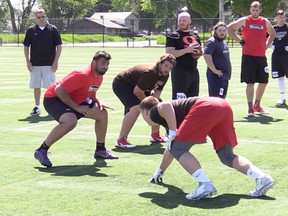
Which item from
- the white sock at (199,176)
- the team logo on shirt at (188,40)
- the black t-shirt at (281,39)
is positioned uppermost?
the team logo on shirt at (188,40)

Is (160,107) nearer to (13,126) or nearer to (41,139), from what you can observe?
(41,139)

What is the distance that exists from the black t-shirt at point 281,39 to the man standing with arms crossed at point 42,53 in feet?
16.1

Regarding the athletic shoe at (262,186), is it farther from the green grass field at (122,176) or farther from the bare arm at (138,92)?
the bare arm at (138,92)

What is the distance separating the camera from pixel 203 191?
255 inches

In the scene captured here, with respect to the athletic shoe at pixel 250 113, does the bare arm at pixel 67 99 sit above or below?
above

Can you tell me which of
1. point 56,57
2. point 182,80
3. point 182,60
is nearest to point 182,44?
point 182,60

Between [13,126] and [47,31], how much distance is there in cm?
273

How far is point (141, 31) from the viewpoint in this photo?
285 ft

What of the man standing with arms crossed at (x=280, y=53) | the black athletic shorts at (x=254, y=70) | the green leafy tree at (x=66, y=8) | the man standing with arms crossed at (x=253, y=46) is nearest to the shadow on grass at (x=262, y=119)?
the man standing with arms crossed at (x=253, y=46)

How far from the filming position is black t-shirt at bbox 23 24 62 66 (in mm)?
13406

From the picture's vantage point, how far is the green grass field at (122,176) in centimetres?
625

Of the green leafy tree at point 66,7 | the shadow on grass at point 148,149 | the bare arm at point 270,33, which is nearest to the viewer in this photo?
the shadow on grass at point 148,149

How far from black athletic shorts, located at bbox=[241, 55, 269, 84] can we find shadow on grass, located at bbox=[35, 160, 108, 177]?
5.41 meters

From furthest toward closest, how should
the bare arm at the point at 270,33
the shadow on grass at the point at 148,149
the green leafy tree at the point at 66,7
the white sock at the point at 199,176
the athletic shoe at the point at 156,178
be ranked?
the green leafy tree at the point at 66,7
the bare arm at the point at 270,33
the shadow on grass at the point at 148,149
the athletic shoe at the point at 156,178
the white sock at the point at 199,176
